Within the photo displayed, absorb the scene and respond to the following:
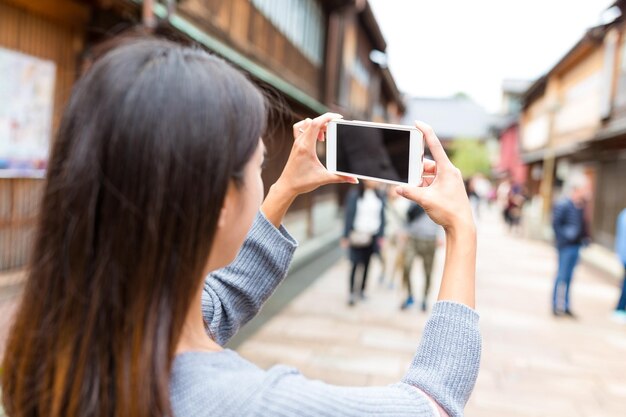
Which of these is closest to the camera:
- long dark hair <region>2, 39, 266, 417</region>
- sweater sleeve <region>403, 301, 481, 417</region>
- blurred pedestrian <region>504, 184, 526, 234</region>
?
long dark hair <region>2, 39, 266, 417</region>

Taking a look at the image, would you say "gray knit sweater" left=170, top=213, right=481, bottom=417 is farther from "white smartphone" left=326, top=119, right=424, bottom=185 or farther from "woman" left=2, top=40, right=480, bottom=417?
"white smartphone" left=326, top=119, right=424, bottom=185

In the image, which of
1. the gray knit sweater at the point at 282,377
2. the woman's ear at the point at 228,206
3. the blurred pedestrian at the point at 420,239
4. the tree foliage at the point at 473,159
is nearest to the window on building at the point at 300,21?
the blurred pedestrian at the point at 420,239

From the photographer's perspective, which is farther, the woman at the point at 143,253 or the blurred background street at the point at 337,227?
the blurred background street at the point at 337,227

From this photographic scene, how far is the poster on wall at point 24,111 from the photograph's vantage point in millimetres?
4434

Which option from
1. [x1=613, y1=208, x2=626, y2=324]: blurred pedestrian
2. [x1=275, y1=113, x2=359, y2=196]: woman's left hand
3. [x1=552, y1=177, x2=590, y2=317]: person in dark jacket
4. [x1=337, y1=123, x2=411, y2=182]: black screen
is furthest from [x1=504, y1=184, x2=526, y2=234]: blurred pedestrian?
[x1=275, y1=113, x2=359, y2=196]: woman's left hand

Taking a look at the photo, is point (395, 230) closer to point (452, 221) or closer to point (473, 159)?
point (452, 221)

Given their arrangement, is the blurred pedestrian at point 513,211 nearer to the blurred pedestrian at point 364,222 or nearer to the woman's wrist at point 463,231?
the blurred pedestrian at point 364,222

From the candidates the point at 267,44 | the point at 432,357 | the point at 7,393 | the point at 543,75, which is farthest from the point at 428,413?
the point at 543,75

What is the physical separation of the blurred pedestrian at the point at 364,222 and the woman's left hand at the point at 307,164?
563 centimetres

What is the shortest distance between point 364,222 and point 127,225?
625 cm

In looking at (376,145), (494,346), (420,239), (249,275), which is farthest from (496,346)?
(249,275)

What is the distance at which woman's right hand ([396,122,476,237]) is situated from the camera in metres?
1.07

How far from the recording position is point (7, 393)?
2.97ft

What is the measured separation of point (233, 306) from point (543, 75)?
2668 cm
